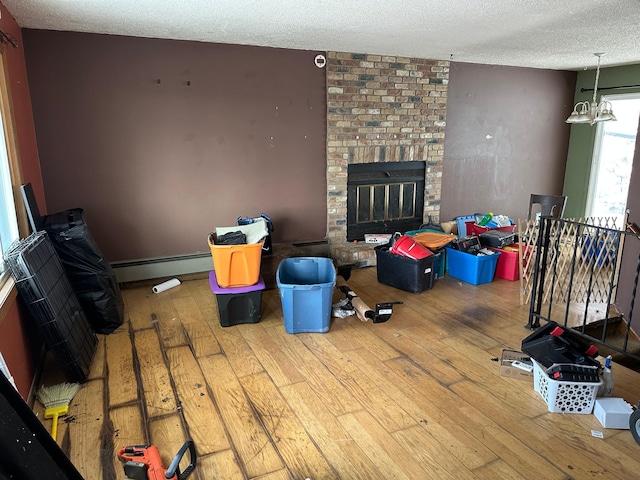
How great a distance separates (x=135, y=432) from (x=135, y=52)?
10.8 feet

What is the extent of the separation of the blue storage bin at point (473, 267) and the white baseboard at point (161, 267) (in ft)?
8.57

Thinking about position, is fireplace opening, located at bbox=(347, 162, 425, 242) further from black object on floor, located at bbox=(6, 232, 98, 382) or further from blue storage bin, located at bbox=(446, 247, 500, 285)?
black object on floor, located at bbox=(6, 232, 98, 382)

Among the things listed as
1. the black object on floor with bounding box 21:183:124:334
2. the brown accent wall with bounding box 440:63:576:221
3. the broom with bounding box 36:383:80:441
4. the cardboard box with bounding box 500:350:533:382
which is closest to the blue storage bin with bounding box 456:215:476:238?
the brown accent wall with bounding box 440:63:576:221

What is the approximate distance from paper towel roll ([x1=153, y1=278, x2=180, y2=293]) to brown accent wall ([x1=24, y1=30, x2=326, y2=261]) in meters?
0.30

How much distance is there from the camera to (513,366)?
2.88m

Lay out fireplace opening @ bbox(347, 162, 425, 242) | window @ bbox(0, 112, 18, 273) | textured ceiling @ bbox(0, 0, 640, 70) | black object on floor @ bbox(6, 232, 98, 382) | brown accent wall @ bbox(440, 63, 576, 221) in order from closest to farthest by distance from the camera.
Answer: black object on floor @ bbox(6, 232, 98, 382)
window @ bbox(0, 112, 18, 273)
textured ceiling @ bbox(0, 0, 640, 70)
fireplace opening @ bbox(347, 162, 425, 242)
brown accent wall @ bbox(440, 63, 576, 221)

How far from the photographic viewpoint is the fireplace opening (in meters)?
5.23

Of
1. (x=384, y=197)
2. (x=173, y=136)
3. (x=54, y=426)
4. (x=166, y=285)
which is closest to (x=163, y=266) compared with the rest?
(x=166, y=285)

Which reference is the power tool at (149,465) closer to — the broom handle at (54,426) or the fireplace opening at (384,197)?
the broom handle at (54,426)

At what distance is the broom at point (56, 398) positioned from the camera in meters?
2.41

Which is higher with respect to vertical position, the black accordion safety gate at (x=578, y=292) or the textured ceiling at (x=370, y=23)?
the textured ceiling at (x=370, y=23)

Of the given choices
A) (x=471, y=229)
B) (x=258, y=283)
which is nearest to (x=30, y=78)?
(x=258, y=283)

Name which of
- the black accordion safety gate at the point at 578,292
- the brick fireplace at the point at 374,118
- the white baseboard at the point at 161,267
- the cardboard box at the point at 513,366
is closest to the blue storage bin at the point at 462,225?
the brick fireplace at the point at 374,118

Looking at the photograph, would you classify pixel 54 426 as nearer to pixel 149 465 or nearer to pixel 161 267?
pixel 149 465
